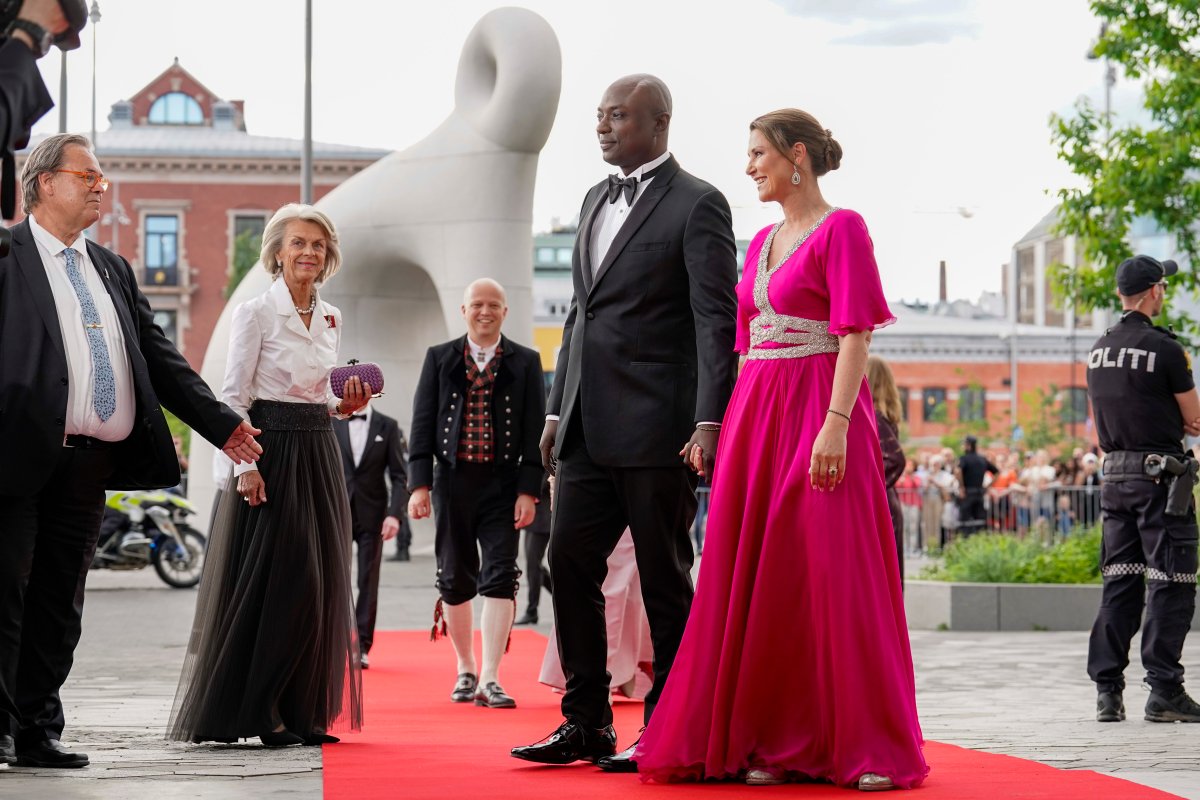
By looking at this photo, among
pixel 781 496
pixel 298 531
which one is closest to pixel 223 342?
pixel 298 531

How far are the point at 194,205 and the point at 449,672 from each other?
5630 cm

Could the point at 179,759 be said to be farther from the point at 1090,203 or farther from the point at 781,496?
the point at 1090,203

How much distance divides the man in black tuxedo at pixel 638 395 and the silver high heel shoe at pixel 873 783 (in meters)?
0.86

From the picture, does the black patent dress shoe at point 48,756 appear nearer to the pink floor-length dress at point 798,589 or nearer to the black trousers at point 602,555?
the black trousers at point 602,555

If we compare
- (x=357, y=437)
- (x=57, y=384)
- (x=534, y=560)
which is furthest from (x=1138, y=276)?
(x=534, y=560)

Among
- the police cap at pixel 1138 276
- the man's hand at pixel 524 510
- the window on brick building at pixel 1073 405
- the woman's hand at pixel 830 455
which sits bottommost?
the man's hand at pixel 524 510

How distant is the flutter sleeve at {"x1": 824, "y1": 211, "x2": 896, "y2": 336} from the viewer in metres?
5.51

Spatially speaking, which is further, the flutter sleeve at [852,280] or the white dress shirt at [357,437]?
the white dress shirt at [357,437]

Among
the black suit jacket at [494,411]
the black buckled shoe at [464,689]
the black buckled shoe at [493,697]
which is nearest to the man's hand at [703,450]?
the black suit jacket at [494,411]

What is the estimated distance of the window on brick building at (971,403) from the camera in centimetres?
7162

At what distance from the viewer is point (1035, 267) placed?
93.5 meters

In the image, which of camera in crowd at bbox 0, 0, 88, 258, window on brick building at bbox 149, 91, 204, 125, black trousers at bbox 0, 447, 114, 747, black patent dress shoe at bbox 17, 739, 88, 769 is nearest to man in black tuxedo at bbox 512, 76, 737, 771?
black patent dress shoe at bbox 17, 739, 88, 769

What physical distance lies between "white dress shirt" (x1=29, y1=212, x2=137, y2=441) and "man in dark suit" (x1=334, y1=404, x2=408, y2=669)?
5.05 m

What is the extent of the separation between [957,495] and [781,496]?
69.1ft
